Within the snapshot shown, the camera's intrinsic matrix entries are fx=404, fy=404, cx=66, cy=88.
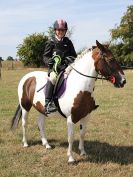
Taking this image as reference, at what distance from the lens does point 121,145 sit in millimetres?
8938

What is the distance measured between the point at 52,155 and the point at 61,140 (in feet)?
4.56

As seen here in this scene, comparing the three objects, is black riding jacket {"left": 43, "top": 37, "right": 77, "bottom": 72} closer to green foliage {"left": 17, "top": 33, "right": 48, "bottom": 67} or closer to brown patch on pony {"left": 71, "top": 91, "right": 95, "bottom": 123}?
brown patch on pony {"left": 71, "top": 91, "right": 95, "bottom": 123}

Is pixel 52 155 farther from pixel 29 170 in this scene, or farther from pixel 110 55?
pixel 110 55

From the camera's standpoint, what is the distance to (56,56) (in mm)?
7777

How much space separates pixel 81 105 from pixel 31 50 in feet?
195

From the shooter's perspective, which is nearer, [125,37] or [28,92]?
[28,92]

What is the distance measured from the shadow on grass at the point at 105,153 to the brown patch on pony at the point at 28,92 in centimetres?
121

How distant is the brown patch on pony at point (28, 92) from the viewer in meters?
8.77

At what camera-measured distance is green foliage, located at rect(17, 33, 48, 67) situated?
2574 inches

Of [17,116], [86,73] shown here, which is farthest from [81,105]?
[17,116]

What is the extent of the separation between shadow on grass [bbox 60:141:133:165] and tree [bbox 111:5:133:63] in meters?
63.0

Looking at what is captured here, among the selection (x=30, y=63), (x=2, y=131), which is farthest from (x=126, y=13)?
(x=2, y=131)

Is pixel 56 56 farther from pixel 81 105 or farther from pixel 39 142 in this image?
pixel 39 142

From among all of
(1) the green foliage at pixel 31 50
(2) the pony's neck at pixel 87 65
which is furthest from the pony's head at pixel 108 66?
(1) the green foliage at pixel 31 50
